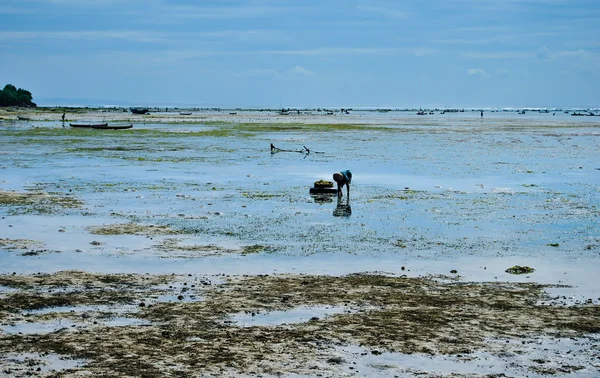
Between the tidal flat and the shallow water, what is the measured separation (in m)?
0.11

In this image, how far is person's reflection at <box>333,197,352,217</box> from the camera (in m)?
26.6

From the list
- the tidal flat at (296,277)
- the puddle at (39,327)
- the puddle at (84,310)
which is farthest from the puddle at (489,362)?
the puddle at (39,327)

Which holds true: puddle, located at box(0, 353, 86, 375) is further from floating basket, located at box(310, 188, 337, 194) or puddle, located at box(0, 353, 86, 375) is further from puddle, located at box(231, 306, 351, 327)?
floating basket, located at box(310, 188, 337, 194)

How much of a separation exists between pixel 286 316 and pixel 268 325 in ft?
2.22

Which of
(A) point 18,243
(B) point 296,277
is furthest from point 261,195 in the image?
(B) point 296,277

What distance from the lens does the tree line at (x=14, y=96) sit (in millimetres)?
180250

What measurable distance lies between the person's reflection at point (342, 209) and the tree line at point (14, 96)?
555ft

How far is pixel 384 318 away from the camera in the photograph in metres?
13.0

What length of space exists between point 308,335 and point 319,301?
7.21 ft

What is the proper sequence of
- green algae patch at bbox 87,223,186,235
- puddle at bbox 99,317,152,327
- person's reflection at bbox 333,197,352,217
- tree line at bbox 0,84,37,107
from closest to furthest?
puddle at bbox 99,317,152,327 → green algae patch at bbox 87,223,186,235 → person's reflection at bbox 333,197,352,217 → tree line at bbox 0,84,37,107

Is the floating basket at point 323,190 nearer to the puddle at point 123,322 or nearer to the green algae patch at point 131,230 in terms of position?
the green algae patch at point 131,230

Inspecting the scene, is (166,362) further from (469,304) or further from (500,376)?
(469,304)

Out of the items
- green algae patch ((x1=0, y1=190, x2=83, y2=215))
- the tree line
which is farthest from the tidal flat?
the tree line

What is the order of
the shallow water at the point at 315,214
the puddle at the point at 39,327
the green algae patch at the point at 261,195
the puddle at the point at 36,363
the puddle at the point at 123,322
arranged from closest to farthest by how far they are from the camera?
the puddle at the point at 36,363
the puddle at the point at 39,327
the puddle at the point at 123,322
the shallow water at the point at 315,214
the green algae patch at the point at 261,195
